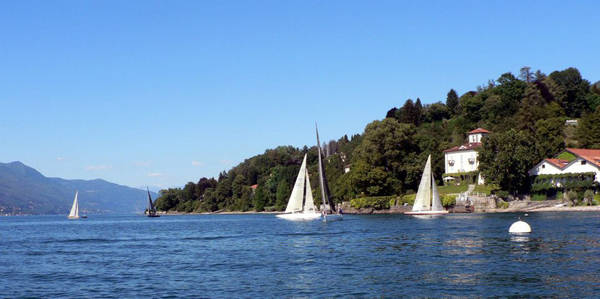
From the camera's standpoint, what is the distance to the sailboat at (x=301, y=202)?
101200 millimetres

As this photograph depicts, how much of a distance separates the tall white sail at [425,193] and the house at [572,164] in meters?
22.4

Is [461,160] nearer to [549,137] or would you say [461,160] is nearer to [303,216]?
[549,137]

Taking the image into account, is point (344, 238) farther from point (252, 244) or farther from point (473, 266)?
point (473, 266)

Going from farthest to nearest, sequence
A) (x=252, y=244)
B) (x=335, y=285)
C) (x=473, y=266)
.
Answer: (x=252, y=244) < (x=473, y=266) < (x=335, y=285)

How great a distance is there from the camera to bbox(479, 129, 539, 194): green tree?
106875 mm

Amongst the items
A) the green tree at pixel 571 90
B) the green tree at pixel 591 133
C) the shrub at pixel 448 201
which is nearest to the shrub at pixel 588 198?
the shrub at pixel 448 201

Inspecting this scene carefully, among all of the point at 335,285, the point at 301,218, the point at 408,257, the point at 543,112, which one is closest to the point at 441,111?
the point at 543,112

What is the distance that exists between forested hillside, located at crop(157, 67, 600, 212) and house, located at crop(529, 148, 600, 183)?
266cm

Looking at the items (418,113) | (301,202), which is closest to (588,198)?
(301,202)

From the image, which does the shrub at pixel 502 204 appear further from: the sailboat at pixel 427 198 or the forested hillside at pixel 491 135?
the sailboat at pixel 427 198

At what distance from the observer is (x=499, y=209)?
10806 centimetres

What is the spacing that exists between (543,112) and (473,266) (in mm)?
116802

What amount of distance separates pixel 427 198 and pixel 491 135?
1848cm

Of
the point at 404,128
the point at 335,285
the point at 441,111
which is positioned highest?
the point at 441,111
